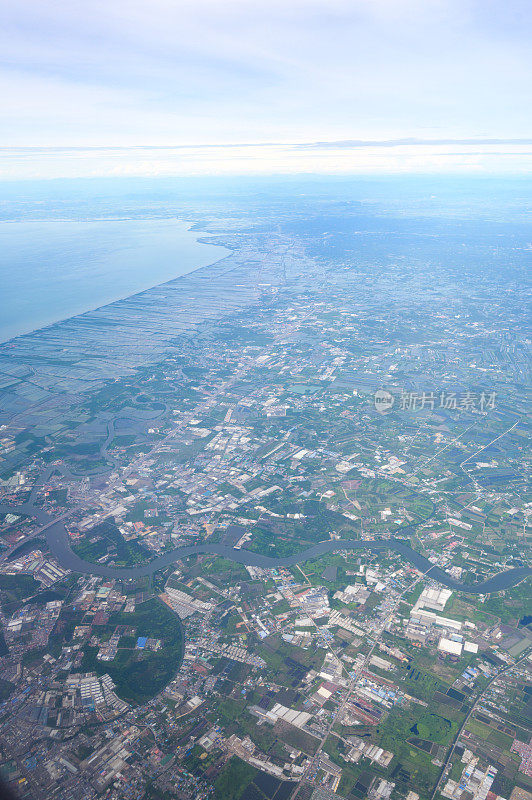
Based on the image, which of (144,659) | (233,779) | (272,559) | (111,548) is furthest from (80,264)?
(233,779)

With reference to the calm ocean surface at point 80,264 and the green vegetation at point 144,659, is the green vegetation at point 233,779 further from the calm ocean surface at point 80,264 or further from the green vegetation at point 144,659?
the calm ocean surface at point 80,264

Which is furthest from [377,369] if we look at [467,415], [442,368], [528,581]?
[528,581]

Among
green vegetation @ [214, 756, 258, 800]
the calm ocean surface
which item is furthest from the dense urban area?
the calm ocean surface

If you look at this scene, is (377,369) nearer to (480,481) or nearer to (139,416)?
(480,481)

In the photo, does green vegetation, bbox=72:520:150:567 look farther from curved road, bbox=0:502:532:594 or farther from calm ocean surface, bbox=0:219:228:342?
calm ocean surface, bbox=0:219:228:342

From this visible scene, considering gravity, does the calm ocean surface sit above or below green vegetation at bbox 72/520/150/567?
above

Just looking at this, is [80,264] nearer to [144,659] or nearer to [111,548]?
[111,548]
